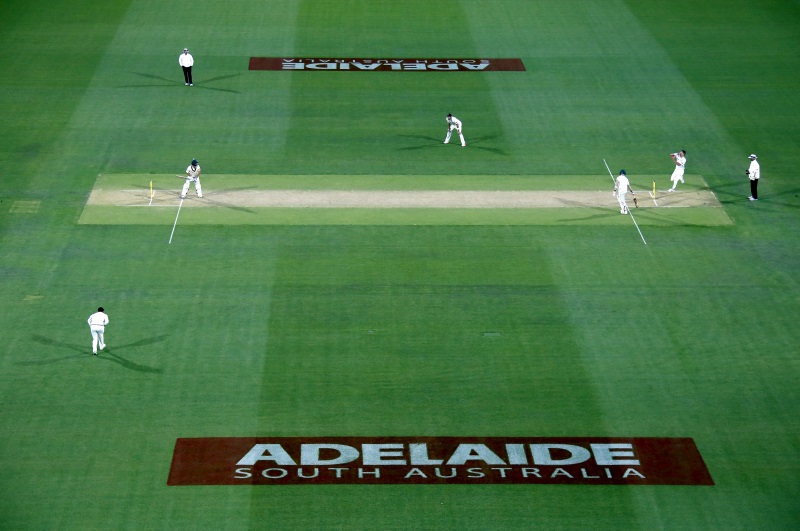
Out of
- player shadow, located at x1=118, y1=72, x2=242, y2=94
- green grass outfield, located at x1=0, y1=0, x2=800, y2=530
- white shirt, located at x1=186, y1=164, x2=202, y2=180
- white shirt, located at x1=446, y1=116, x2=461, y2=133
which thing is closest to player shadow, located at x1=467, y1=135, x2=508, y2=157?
green grass outfield, located at x1=0, y1=0, x2=800, y2=530

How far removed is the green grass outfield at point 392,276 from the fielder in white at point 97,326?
1.73 ft

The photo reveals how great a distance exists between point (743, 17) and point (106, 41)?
100 ft

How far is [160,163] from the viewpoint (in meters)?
40.7

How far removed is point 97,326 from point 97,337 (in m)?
0.75

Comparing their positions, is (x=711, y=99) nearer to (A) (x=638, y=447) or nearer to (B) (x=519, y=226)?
(B) (x=519, y=226)

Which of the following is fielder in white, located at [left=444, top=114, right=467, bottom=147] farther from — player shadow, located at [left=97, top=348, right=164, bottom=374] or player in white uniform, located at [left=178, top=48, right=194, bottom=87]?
player shadow, located at [left=97, top=348, right=164, bottom=374]

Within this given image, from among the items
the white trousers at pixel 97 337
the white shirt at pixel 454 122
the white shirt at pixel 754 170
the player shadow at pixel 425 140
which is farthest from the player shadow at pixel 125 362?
the white shirt at pixel 754 170

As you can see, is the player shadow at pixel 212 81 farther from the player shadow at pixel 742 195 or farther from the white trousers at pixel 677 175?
the player shadow at pixel 742 195

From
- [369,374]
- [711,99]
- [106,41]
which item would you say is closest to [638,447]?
[369,374]

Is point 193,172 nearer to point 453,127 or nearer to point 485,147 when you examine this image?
point 453,127

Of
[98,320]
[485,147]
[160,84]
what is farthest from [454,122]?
[98,320]

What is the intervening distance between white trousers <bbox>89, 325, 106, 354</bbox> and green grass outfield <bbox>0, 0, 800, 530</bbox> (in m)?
0.45

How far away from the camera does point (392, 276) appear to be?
33594 millimetres

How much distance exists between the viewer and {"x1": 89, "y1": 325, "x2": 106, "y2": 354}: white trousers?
2888 centimetres
